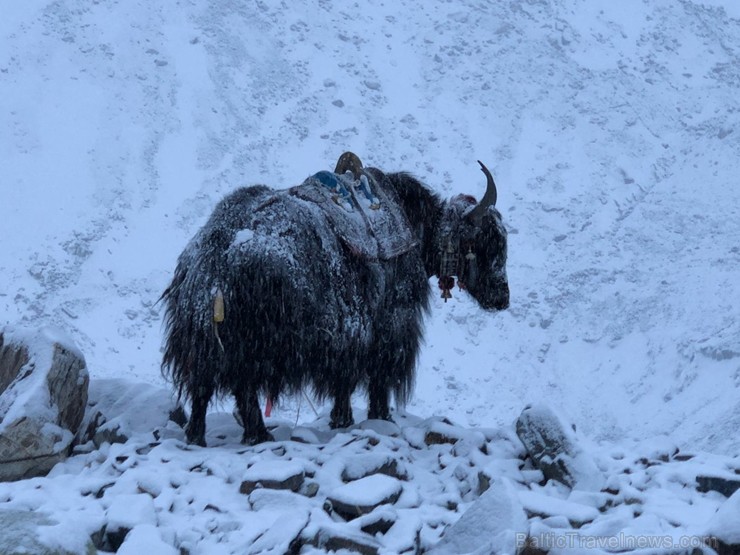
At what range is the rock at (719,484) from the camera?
4043 millimetres

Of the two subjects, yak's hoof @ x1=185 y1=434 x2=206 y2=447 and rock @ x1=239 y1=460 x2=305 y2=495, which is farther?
yak's hoof @ x1=185 y1=434 x2=206 y2=447

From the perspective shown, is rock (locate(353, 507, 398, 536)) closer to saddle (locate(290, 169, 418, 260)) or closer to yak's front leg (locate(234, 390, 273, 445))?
yak's front leg (locate(234, 390, 273, 445))

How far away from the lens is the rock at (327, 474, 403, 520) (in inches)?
140

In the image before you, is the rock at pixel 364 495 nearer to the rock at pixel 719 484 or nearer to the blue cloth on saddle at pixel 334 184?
the rock at pixel 719 484

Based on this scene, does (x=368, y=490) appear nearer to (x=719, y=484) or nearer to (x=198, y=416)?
(x=198, y=416)

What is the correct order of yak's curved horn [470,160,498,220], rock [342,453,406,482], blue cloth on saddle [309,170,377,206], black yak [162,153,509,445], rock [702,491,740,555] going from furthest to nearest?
yak's curved horn [470,160,498,220], blue cloth on saddle [309,170,377,206], black yak [162,153,509,445], rock [342,453,406,482], rock [702,491,740,555]

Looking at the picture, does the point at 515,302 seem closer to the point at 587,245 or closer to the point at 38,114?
the point at 587,245

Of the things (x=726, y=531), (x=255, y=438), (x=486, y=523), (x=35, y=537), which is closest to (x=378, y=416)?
(x=255, y=438)

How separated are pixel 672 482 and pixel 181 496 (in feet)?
6.89

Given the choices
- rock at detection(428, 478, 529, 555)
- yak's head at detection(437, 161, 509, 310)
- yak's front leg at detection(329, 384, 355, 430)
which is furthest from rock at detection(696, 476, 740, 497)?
yak's head at detection(437, 161, 509, 310)

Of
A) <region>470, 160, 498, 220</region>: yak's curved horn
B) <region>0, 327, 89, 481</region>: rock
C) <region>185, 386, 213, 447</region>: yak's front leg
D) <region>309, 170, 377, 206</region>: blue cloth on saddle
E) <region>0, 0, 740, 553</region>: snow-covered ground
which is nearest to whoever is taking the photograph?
<region>0, 327, 89, 481</region>: rock

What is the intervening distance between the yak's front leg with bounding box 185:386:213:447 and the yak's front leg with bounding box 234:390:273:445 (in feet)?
0.47

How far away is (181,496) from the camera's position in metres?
3.67

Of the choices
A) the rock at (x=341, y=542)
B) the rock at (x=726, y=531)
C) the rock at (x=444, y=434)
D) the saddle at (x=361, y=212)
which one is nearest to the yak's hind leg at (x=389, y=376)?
the rock at (x=444, y=434)
